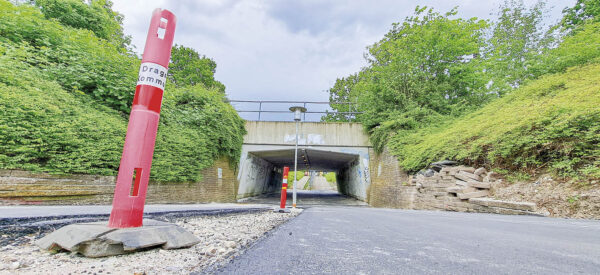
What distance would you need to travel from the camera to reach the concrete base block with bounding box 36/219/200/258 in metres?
1.31

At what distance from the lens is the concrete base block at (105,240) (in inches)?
Answer: 51.5

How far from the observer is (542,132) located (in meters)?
5.36

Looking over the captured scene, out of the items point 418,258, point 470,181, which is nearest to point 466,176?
point 470,181

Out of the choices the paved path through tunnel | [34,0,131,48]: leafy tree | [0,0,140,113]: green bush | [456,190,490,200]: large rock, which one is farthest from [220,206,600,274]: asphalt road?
[34,0,131,48]: leafy tree

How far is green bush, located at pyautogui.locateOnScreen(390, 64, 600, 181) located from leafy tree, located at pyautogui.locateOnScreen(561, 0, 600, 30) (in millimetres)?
6705

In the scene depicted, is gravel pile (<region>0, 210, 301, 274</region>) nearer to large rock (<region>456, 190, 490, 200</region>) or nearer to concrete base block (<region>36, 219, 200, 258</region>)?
concrete base block (<region>36, 219, 200, 258</region>)

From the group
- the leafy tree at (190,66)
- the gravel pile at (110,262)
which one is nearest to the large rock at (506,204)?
the gravel pile at (110,262)

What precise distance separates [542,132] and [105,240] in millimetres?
7550

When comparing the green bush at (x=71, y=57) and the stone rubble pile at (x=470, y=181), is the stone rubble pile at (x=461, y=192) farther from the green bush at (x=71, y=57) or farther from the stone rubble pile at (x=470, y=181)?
the green bush at (x=71, y=57)

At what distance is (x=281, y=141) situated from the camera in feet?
53.0

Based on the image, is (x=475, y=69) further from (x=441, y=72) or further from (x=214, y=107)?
(x=214, y=107)

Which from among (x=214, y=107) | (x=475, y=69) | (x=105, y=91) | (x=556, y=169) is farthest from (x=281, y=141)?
(x=556, y=169)

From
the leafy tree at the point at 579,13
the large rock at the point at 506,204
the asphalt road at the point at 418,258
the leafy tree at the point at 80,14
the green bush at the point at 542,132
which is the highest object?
the leafy tree at the point at 579,13

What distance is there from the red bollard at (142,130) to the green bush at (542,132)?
6.83 m
